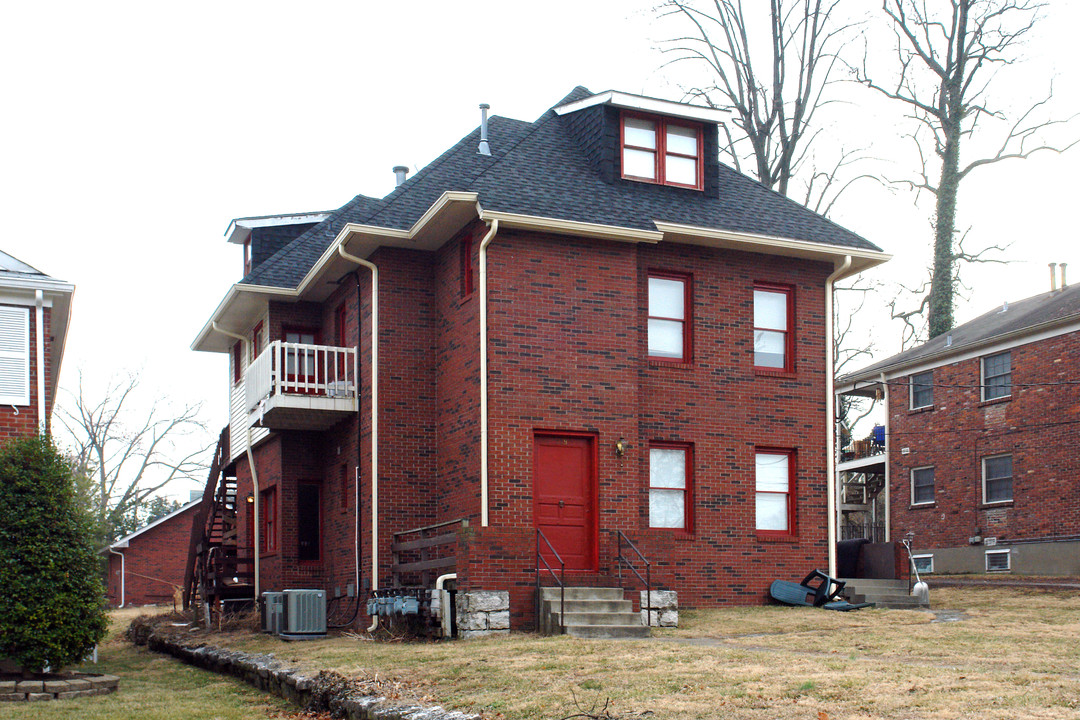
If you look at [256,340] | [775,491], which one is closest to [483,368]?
[775,491]

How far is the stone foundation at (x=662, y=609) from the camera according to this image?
16047mm

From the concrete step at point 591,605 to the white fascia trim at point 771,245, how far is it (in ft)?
19.9

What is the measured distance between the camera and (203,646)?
17.7m

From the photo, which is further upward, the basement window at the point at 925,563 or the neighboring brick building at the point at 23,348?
the neighboring brick building at the point at 23,348

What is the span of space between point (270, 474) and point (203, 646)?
5.71 meters

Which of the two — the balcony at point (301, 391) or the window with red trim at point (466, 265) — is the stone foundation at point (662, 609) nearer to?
the window with red trim at point (466, 265)

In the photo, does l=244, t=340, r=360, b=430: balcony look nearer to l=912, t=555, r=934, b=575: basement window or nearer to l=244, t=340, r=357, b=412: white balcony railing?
l=244, t=340, r=357, b=412: white balcony railing

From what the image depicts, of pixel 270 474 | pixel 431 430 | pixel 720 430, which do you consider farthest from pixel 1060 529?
pixel 270 474

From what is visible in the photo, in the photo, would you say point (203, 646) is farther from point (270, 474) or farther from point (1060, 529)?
point (1060, 529)

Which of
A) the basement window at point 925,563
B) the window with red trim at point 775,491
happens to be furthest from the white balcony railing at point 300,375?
the basement window at point 925,563

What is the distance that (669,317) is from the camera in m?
19.2

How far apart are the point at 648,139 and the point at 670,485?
5.93m

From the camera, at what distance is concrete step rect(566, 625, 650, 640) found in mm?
14633

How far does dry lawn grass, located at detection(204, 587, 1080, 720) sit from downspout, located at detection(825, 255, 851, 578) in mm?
2960
